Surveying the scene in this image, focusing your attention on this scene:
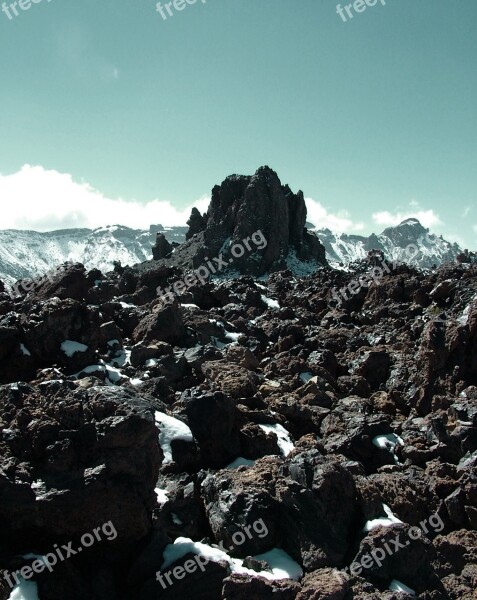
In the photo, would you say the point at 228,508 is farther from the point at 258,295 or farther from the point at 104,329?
the point at 258,295

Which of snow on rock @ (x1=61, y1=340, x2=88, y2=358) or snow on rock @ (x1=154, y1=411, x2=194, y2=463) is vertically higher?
snow on rock @ (x1=61, y1=340, x2=88, y2=358)

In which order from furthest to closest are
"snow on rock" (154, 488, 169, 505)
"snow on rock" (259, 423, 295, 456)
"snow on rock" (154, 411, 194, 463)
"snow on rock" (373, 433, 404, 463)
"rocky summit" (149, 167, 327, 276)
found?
"rocky summit" (149, 167, 327, 276)
"snow on rock" (373, 433, 404, 463)
"snow on rock" (259, 423, 295, 456)
"snow on rock" (154, 411, 194, 463)
"snow on rock" (154, 488, 169, 505)

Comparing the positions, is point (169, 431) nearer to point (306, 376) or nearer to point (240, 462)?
point (240, 462)

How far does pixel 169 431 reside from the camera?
50.7ft

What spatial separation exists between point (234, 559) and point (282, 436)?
334 inches

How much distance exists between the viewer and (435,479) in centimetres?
1538

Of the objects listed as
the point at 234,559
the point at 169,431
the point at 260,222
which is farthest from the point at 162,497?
the point at 260,222

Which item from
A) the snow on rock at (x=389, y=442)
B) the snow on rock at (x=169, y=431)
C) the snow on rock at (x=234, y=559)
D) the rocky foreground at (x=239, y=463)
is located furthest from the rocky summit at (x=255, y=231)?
the snow on rock at (x=234, y=559)

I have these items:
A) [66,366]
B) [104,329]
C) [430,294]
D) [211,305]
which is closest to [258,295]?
[211,305]

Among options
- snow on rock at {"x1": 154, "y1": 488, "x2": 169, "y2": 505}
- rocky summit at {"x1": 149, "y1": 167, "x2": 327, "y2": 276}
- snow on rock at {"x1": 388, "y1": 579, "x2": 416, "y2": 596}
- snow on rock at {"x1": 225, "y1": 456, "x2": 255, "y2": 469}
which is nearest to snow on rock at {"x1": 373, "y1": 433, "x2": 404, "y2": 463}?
snow on rock at {"x1": 225, "y1": 456, "x2": 255, "y2": 469}

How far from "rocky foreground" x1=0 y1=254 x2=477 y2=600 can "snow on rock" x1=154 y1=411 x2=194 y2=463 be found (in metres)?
0.05

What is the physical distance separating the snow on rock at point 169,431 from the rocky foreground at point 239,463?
0.05 metres

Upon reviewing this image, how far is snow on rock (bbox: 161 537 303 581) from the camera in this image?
32.2ft

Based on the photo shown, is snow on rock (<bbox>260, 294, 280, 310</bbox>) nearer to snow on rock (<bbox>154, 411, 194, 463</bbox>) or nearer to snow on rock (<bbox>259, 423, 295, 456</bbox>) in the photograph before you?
snow on rock (<bbox>259, 423, 295, 456</bbox>)
